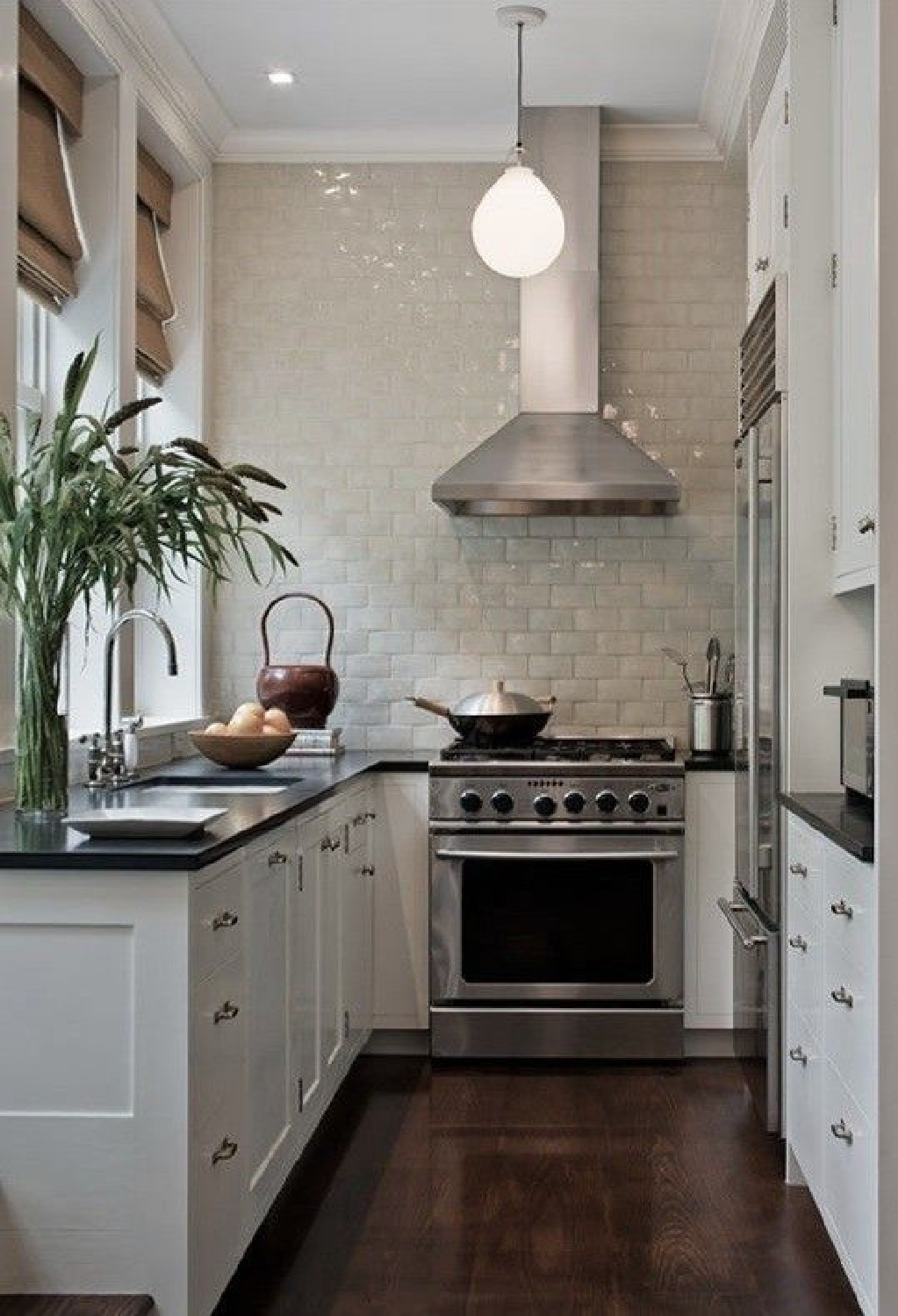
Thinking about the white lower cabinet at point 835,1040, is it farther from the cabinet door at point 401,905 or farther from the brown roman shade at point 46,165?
the brown roman shade at point 46,165

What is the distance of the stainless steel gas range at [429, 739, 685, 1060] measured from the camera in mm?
5027

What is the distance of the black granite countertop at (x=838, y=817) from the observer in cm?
291

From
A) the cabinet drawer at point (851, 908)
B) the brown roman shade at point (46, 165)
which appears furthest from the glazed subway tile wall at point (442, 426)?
the cabinet drawer at point (851, 908)

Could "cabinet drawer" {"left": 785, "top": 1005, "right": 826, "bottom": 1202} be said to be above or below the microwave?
below

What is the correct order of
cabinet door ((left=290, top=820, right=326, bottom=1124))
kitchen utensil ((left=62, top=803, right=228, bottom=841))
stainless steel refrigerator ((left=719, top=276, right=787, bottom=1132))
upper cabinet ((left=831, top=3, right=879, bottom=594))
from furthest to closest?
stainless steel refrigerator ((left=719, top=276, right=787, bottom=1132))
cabinet door ((left=290, top=820, right=326, bottom=1124))
upper cabinet ((left=831, top=3, right=879, bottom=594))
kitchen utensil ((left=62, top=803, right=228, bottom=841))

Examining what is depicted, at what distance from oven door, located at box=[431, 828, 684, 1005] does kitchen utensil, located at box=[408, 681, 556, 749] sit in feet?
1.22

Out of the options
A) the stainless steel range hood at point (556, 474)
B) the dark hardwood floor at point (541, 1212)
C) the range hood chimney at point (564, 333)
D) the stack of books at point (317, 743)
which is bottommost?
the dark hardwood floor at point (541, 1212)

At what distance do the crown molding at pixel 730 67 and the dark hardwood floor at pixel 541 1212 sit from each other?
9.71ft

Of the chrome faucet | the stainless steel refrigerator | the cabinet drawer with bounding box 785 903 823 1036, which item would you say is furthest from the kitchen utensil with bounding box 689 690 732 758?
the chrome faucet

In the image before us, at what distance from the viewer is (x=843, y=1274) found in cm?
328

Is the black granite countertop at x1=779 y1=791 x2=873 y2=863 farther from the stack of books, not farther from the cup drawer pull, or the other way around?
the stack of books

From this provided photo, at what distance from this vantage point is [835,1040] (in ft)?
10.5

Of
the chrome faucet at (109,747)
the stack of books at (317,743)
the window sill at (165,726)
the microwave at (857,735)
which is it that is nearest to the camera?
the microwave at (857,735)

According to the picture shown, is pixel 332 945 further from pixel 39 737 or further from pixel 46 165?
pixel 46 165
